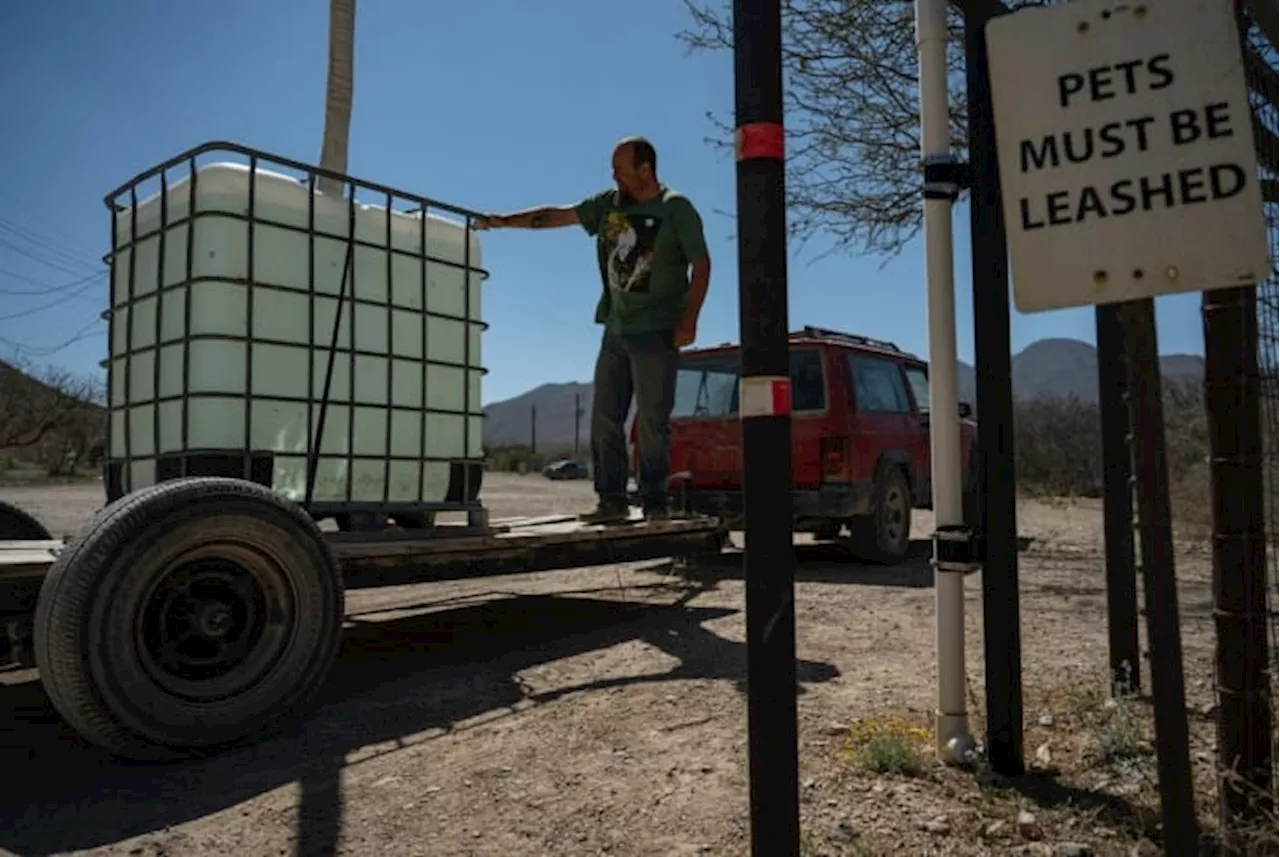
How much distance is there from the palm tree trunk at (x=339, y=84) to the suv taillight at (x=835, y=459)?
426 cm

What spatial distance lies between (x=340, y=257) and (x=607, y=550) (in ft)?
7.14

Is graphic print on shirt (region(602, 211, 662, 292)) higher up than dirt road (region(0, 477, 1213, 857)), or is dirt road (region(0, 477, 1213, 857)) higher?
graphic print on shirt (region(602, 211, 662, 292))

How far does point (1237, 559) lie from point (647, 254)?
367 centimetres

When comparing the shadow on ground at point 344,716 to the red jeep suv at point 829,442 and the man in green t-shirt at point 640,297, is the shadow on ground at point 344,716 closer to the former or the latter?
the man in green t-shirt at point 640,297

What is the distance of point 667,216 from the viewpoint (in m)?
5.34

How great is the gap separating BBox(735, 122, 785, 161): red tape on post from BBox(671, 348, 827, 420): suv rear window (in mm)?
6038

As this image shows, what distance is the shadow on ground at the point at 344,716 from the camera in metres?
2.87

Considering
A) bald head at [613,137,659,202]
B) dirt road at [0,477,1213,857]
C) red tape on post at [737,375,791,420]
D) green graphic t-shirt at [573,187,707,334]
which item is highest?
bald head at [613,137,659,202]

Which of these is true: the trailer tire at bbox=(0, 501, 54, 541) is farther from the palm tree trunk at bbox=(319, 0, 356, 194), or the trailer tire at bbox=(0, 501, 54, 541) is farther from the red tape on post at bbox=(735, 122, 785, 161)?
the red tape on post at bbox=(735, 122, 785, 161)

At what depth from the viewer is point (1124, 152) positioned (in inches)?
68.9

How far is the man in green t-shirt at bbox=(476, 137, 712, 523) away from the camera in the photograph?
211 inches

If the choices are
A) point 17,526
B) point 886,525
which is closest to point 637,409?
point 17,526

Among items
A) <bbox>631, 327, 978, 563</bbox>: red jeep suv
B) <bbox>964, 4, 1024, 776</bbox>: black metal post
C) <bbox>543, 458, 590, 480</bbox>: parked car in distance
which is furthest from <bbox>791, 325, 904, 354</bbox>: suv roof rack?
<bbox>543, 458, 590, 480</bbox>: parked car in distance

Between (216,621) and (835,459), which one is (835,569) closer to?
(835,459)
